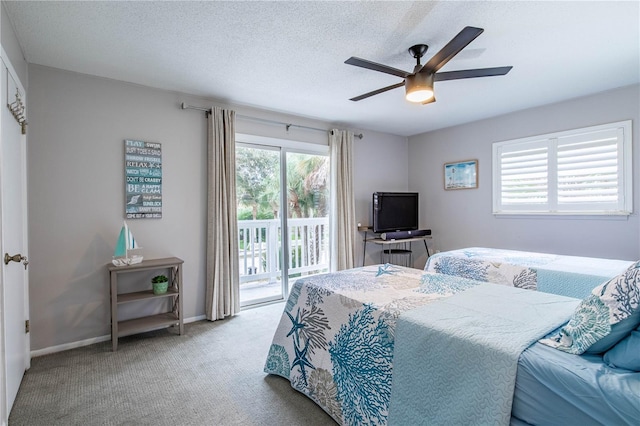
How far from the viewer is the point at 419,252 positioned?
5363 mm

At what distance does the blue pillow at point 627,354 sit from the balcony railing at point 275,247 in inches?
136

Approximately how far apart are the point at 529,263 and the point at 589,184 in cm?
150

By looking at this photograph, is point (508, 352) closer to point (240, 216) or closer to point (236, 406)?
point (236, 406)

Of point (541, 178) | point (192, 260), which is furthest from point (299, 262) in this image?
point (541, 178)

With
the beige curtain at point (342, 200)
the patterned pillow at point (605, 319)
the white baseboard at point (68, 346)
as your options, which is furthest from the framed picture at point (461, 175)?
the white baseboard at point (68, 346)

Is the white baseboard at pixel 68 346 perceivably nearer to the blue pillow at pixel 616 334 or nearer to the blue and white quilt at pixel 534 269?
the blue and white quilt at pixel 534 269

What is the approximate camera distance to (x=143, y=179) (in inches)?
123

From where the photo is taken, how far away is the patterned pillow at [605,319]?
3.43ft

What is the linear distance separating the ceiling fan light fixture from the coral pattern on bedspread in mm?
1312

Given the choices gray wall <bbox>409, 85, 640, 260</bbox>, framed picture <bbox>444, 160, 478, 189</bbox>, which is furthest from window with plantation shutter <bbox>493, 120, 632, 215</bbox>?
framed picture <bbox>444, 160, 478, 189</bbox>

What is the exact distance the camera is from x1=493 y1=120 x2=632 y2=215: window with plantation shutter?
11.1 feet

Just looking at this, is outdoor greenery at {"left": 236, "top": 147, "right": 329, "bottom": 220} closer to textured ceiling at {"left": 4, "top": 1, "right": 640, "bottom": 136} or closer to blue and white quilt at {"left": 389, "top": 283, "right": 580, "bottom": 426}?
textured ceiling at {"left": 4, "top": 1, "right": 640, "bottom": 136}

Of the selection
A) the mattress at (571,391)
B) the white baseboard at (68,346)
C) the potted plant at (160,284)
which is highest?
the mattress at (571,391)

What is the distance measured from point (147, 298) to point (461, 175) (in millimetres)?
4385
